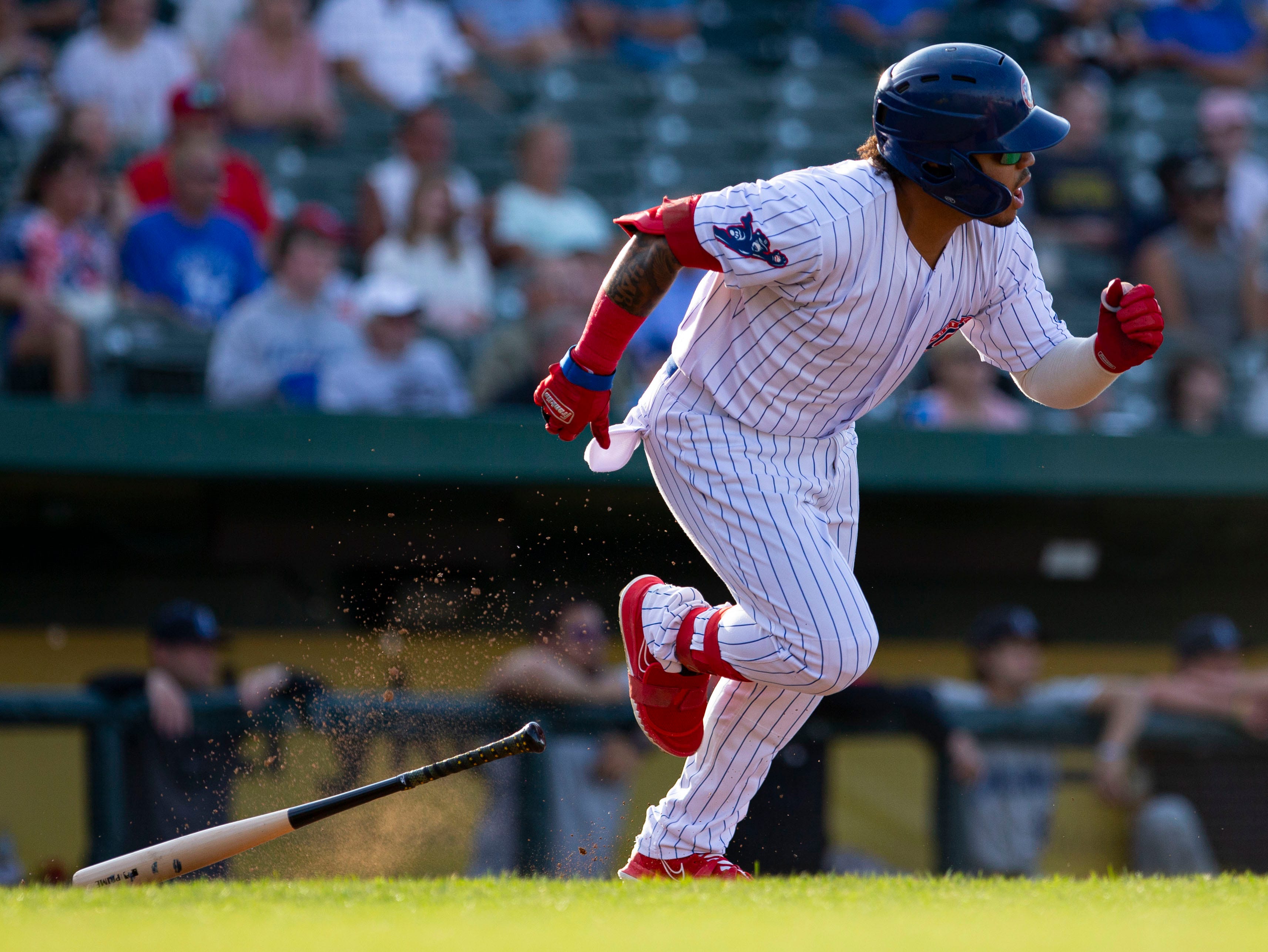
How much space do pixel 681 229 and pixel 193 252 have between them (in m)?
3.93

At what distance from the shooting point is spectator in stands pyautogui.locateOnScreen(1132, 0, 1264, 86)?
351 inches

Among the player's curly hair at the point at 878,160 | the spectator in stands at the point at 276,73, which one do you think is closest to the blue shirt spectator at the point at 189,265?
the spectator in stands at the point at 276,73

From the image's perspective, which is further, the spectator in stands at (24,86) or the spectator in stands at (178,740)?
the spectator in stands at (24,86)

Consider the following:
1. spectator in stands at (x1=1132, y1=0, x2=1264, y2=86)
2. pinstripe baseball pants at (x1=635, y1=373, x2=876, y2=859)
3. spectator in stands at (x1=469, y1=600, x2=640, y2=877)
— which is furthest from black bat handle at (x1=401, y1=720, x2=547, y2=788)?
spectator in stands at (x1=1132, y1=0, x2=1264, y2=86)

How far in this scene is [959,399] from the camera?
20.9 ft

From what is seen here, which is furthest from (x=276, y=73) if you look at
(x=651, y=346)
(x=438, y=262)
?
(x=651, y=346)

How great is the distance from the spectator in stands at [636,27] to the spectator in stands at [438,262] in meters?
2.17

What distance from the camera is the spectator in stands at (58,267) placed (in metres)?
5.72

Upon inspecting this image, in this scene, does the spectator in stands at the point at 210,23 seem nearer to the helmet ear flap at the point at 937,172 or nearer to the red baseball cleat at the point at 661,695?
the red baseball cleat at the point at 661,695

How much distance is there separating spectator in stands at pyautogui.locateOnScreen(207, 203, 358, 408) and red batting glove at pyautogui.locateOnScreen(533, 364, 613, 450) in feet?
9.83

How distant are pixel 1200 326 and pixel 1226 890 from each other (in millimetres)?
4593

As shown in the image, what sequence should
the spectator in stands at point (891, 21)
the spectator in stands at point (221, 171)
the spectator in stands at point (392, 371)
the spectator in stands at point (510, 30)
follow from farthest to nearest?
the spectator in stands at point (891, 21)
the spectator in stands at point (510, 30)
the spectator in stands at point (221, 171)
the spectator in stands at point (392, 371)

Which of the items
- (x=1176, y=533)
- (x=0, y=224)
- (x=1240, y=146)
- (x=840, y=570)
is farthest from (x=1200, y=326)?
(x=0, y=224)

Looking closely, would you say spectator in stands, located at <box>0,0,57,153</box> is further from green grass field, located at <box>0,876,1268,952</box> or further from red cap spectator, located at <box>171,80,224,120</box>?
green grass field, located at <box>0,876,1268,952</box>
